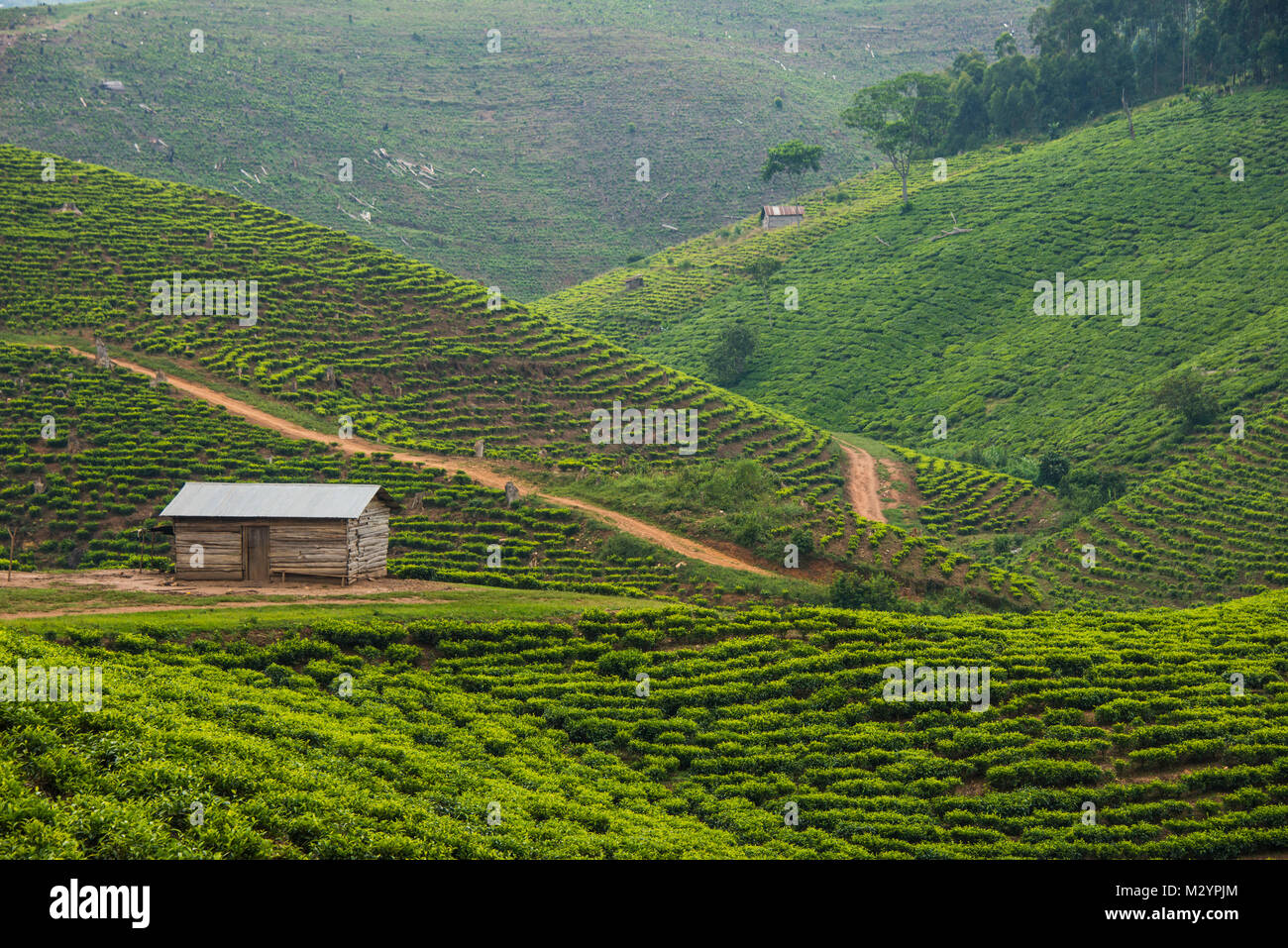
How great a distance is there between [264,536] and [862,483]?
33919 mm

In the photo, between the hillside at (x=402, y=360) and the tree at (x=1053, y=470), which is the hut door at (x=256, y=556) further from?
the tree at (x=1053, y=470)

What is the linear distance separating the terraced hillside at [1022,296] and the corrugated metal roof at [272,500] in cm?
4138

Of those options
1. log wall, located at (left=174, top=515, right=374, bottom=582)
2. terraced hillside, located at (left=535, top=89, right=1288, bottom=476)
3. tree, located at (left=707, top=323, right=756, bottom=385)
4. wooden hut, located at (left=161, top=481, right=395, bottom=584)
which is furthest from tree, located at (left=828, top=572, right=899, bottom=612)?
tree, located at (left=707, top=323, right=756, bottom=385)

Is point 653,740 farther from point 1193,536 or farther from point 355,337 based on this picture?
point 355,337

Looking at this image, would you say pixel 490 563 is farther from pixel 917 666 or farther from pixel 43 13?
pixel 43 13

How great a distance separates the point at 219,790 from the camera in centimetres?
1731

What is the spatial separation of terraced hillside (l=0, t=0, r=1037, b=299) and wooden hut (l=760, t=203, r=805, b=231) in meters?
16.2

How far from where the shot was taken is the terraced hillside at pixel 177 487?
38.9 metres

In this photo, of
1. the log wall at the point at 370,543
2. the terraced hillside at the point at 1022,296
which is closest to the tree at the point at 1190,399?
the terraced hillside at the point at 1022,296

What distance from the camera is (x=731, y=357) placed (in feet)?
248

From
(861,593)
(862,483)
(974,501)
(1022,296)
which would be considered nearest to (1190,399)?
(974,501)

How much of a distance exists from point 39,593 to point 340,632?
9.08 metres

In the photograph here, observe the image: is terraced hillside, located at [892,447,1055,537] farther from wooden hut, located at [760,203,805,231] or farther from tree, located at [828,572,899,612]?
wooden hut, located at [760,203,805,231]
